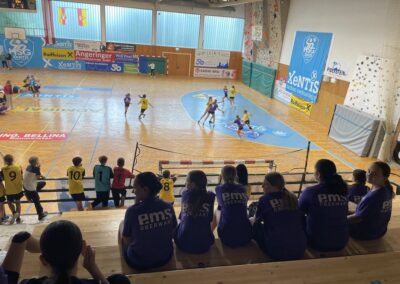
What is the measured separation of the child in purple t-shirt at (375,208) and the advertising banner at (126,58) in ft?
88.8

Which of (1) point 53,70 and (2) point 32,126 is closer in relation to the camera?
(2) point 32,126

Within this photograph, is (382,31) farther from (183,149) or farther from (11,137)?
(11,137)

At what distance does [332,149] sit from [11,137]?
12.8 meters

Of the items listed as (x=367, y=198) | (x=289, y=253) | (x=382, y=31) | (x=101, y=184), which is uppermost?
(x=382, y=31)

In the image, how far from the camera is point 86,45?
90.0 feet

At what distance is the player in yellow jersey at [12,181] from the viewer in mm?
6277

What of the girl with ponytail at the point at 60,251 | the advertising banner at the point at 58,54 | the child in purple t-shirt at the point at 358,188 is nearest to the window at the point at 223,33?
the advertising banner at the point at 58,54

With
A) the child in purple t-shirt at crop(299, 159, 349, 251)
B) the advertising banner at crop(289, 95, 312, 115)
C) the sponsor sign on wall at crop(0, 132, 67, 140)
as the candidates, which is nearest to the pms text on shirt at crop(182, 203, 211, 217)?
the child in purple t-shirt at crop(299, 159, 349, 251)

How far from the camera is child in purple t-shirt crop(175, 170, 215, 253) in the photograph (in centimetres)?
338

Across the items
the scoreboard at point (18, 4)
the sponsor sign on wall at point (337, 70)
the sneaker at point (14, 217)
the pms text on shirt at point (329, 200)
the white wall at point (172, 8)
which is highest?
the white wall at point (172, 8)

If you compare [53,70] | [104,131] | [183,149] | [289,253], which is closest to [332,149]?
[183,149]

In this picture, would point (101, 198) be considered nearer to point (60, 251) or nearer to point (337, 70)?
point (60, 251)

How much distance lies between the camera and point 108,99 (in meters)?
18.8

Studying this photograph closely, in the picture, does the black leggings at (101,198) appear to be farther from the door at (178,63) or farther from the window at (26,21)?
the window at (26,21)
